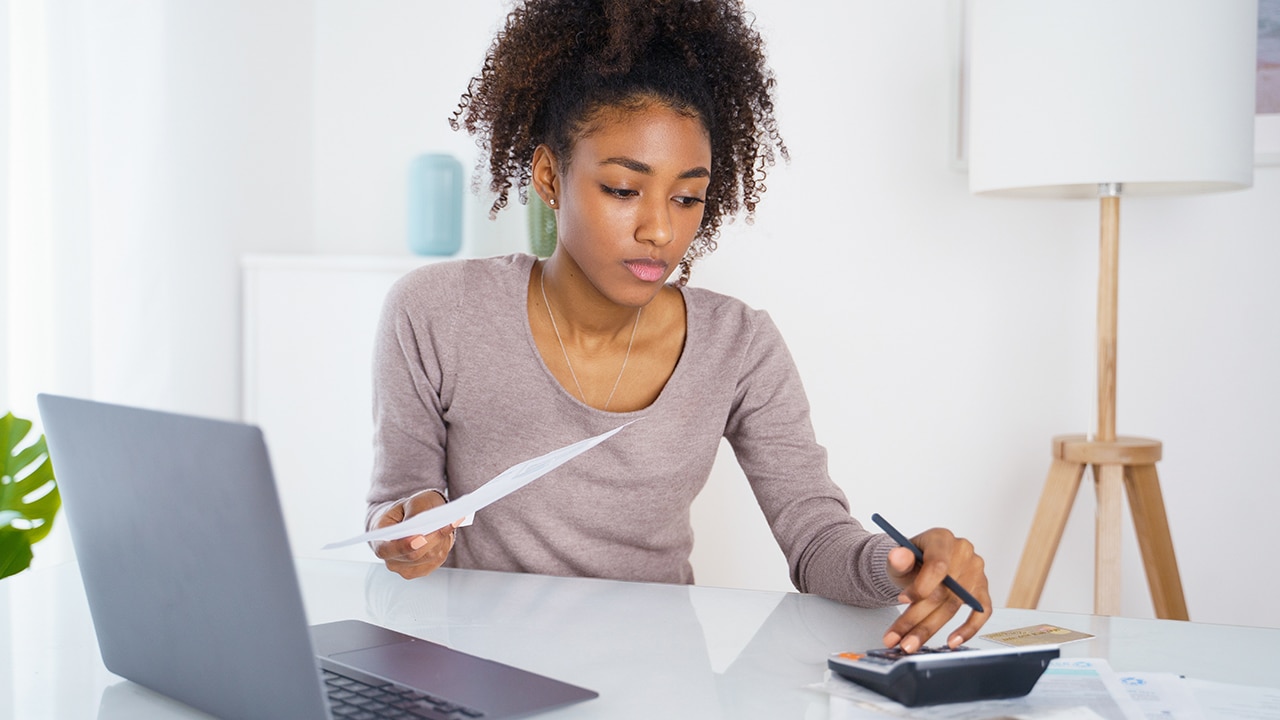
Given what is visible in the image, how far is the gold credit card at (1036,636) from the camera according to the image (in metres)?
Result: 0.98

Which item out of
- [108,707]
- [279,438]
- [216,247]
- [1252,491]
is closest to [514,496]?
[108,707]

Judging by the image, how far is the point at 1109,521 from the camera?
1.98m

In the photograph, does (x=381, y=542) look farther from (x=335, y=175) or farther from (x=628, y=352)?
(x=335, y=175)

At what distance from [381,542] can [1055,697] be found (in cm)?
65

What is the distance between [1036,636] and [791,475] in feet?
1.56

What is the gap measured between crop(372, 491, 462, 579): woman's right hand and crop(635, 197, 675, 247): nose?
39cm

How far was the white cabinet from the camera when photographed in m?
2.29

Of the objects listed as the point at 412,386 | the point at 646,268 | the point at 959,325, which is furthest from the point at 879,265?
the point at 412,386

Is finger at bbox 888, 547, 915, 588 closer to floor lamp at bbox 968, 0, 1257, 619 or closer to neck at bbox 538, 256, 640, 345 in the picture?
neck at bbox 538, 256, 640, 345

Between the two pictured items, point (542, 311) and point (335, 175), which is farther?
point (335, 175)

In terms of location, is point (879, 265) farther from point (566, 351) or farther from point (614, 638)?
point (614, 638)

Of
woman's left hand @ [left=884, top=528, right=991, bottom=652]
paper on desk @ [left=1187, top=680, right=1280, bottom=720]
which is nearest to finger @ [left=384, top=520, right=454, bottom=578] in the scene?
woman's left hand @ [left=884, top=528, right=991, bottom=652]

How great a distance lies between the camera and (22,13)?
1828 millimetres

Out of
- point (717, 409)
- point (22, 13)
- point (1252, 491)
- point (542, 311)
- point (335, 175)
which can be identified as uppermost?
point (22, 13)
